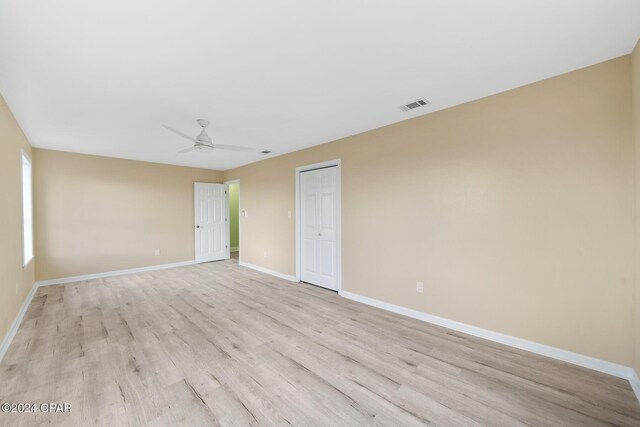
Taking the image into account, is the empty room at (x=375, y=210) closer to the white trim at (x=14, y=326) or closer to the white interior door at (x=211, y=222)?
the white trim at (x=14, y=326)

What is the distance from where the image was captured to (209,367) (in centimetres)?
219

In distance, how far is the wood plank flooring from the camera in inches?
65.8

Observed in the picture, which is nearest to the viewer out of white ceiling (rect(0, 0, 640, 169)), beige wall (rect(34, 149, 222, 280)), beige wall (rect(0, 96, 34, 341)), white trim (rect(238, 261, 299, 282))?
white ceiling (rect(0, 0, 640, 169))

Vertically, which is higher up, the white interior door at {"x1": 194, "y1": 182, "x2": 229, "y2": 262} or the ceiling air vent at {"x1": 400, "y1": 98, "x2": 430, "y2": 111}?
the ceiling air vent at {"x1": 400, "y1": 98, "x2": 430, "y2": 111}

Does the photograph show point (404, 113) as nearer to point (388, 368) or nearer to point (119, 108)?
point (388, 368)

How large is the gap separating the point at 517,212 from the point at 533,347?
1286mm

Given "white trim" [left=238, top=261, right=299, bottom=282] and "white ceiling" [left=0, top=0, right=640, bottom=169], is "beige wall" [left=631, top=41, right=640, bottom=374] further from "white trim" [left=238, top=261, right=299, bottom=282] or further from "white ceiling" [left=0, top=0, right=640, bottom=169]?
"white trim" [left=238, top=261, right=299, bottom=282]

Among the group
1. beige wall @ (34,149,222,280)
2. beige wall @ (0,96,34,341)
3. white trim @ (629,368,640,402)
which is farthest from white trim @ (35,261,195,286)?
white trim @ (629,368,640,402)

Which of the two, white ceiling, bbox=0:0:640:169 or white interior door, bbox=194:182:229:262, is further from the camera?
white interior door, bbox=194:182:229:262

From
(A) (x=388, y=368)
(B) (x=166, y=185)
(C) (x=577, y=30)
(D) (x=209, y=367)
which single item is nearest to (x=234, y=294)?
(D) (x=209, y=367)

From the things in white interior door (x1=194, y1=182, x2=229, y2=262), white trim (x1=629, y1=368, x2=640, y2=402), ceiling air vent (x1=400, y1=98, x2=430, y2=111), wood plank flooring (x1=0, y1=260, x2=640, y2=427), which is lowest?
wood plank flooring (x1=0, y1=260, x2=640, y2=427)

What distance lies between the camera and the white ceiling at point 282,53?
5.02ft

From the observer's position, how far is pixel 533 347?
2.38m

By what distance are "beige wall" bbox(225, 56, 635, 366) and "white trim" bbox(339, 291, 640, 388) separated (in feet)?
0.20
